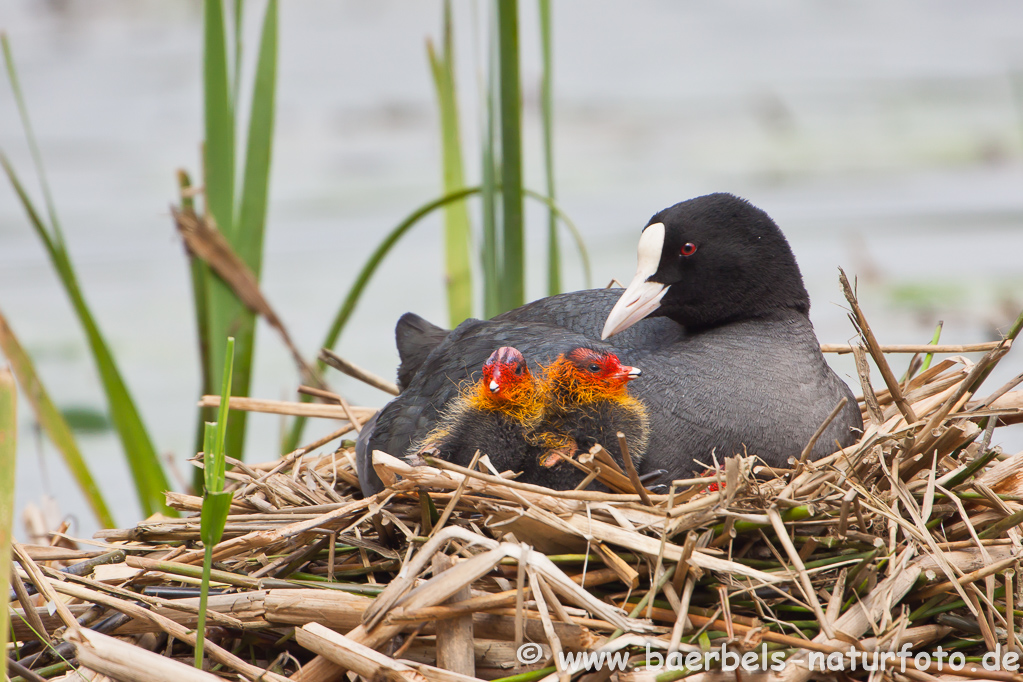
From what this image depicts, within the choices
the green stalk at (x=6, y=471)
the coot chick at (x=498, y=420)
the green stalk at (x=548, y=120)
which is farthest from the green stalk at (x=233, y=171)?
the green stalk at (x=6, y=471)

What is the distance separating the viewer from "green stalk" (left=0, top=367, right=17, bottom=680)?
0.67 m

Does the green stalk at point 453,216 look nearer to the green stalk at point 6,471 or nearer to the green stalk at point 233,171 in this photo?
the green stalk at point 233,171

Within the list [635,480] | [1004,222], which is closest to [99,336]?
[635,480]

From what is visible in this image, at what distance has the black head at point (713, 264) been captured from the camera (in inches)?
63.0

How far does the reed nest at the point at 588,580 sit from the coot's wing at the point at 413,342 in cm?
66

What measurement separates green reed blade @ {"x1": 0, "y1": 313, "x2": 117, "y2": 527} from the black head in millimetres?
1206

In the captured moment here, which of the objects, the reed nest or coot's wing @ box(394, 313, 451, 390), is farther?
coot's wing @ box(394, 313, 451, 390)

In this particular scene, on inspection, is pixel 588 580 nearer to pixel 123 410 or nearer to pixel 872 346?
pixel 872 346

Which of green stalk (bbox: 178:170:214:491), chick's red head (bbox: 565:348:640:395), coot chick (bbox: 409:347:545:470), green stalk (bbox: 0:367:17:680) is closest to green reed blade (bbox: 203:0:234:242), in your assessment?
green stalk (bbox: 178:170:214:491)

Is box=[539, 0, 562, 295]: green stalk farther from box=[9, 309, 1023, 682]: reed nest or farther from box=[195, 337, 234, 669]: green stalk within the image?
box=[195, 337, 234, 669]: green stalk

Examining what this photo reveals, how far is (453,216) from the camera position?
2.35 metres

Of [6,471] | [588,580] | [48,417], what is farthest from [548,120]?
[6,471]

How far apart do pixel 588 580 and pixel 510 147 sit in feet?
2.97

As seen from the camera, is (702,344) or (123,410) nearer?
(702,344)
